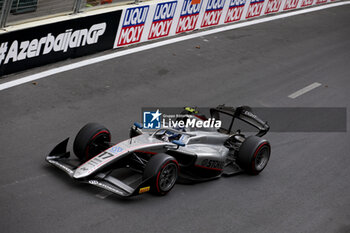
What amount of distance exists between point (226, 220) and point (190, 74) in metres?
6.88

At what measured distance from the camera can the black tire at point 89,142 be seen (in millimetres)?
8859

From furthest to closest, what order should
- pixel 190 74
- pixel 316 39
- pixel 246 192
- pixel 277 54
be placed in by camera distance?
pixel 316 39 < pixel 277 54 < pixel 190 74 < pixel 246 192

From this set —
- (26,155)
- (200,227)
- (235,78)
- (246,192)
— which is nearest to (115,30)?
(235,78)

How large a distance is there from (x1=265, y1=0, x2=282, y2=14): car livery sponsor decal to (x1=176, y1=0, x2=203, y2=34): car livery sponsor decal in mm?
4420

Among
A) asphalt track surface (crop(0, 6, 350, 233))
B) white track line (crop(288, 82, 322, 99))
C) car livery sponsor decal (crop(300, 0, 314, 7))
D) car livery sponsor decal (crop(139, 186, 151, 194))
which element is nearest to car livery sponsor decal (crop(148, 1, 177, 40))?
asphalt track surface (crop(0, 6, 350, 233))

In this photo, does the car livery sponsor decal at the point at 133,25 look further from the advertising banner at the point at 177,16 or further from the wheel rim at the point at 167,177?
the wheel rim at the point at 167,177

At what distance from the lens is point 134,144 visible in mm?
8586

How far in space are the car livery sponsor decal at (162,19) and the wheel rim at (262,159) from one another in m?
7.83

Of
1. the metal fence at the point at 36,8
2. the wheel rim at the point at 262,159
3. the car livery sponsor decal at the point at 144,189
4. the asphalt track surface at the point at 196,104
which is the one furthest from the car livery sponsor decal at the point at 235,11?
the car livery sponsor decal at the point at 144,189

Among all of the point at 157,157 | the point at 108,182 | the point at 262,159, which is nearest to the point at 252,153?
the point at 262,159

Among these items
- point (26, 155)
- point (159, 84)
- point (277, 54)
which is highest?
point (277, 54)

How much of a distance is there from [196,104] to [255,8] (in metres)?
9.18

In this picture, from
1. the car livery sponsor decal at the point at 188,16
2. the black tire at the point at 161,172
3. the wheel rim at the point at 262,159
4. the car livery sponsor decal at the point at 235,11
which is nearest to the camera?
the black tire at the point at 161,172

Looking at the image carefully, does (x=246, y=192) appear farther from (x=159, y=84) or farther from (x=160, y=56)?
(x=160, y=56)
